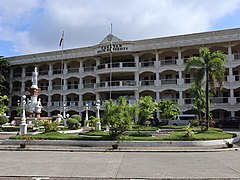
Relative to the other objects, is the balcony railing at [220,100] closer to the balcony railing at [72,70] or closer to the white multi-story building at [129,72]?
the white multi-story building at [129,72]

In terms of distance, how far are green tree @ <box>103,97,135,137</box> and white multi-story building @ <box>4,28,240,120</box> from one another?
1806 cm

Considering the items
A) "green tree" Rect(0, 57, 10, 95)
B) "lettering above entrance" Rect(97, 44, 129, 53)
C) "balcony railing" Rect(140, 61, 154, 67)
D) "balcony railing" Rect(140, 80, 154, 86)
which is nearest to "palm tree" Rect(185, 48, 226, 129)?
"balcony railing" Rect(140, 80, 154, 86)

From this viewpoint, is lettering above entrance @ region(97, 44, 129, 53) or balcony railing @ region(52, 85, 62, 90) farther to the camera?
balcony railing @ region(52, 85, 62, 90)

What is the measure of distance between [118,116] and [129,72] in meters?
22.0

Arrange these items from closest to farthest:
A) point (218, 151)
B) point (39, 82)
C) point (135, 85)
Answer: point (218, 151) → point (135, 85) → point (39, 82)

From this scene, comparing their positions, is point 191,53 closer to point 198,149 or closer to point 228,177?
point 198,149

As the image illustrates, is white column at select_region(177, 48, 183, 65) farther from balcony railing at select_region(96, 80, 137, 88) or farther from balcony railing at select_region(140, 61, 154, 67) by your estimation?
balcony railing at select_region(96, 80, 137, 88)

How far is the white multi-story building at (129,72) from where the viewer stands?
33.9m

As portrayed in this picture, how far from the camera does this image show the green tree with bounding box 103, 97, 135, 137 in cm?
1692

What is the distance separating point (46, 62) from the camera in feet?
147

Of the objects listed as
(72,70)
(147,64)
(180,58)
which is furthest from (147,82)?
(72,70)

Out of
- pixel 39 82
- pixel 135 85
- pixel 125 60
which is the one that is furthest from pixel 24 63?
pixel 135 85

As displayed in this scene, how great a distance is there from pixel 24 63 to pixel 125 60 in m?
18.2

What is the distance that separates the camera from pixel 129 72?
38406 millimetres
